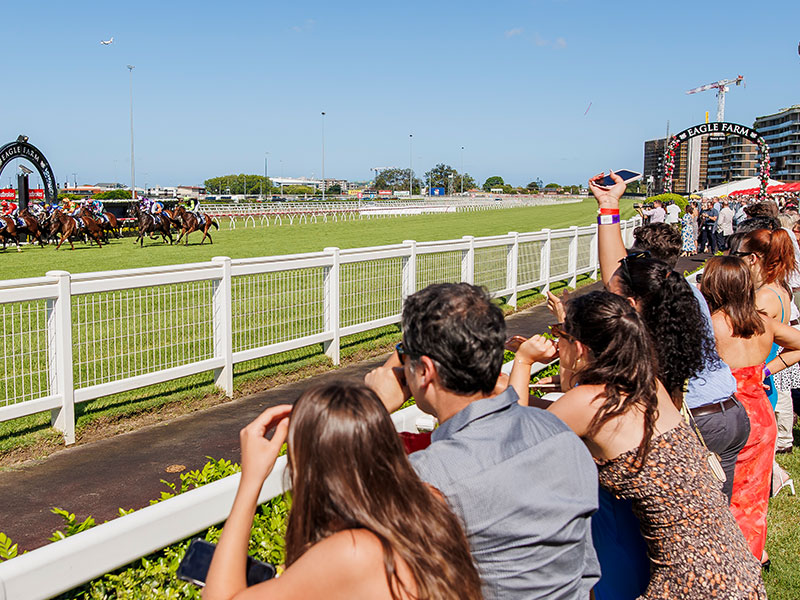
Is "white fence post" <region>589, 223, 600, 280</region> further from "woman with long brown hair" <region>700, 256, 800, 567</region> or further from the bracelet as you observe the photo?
"woman with long brown hair" <region>700, 256, 800, 567</region>

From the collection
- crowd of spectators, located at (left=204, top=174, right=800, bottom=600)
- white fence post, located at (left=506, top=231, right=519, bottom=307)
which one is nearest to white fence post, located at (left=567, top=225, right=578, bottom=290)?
white fence post, located at (left=506, top=231, right=519, bottom=307)

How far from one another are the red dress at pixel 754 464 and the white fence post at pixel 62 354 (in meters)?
3.98

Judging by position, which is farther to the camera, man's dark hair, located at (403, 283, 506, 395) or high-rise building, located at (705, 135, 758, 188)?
high-rise building, located at (705, 135, 758, 188)

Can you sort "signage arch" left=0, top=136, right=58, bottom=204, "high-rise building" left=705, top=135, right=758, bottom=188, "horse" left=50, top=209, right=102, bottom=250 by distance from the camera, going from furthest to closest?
"high-rise building" left=705, top=135, right=758, bottom=188
"signage arch" left=0, top=136, right=58, bottom=204
"horse" left=50, top=209, right=102, bottom=250

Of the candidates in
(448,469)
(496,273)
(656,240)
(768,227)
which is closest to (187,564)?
(448,469)

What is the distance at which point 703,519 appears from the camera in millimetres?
2260

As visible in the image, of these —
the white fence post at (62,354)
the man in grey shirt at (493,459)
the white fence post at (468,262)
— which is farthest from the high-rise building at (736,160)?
the man in grey shirt at (493,459)

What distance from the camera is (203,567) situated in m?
1.67

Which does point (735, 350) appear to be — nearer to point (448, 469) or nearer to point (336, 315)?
point (448, 469)

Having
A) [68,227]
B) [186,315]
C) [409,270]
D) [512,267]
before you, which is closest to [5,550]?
[186,315]

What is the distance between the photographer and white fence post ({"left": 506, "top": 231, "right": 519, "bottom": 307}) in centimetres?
1162

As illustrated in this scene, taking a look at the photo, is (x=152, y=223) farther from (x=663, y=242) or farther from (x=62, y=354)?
(x=663, y=242)

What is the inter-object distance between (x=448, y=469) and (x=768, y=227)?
399cm

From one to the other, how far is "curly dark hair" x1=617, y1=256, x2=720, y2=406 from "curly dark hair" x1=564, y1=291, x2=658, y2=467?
20.2 inches
